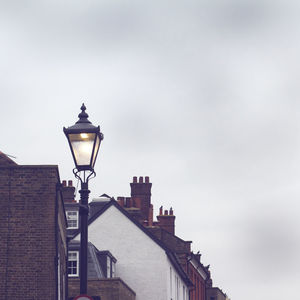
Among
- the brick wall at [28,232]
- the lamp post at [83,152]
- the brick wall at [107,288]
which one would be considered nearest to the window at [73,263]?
the brick wall at [107,288]

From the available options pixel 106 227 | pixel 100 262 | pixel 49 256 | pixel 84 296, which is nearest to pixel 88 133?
pixel 84 296

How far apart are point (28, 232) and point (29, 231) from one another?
0.04 meters

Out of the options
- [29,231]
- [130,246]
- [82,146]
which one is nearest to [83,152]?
[82,146]

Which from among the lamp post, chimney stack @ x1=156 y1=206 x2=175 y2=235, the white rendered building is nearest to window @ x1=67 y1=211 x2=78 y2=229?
the white rendered building

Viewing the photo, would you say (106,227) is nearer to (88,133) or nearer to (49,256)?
(49,256)

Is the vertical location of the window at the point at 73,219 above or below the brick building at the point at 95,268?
above

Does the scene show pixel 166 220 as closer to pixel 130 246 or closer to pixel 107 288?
pixel 130 246

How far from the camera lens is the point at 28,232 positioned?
26938mm

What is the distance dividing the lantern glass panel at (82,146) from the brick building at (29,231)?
1114cm

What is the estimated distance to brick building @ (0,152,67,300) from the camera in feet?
86.6

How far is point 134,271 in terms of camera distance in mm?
54812

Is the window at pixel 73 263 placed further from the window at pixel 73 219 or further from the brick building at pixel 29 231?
the brick building at pixel 29 231

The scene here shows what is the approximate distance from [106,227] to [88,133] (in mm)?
39304

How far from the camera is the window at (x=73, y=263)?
159ft
